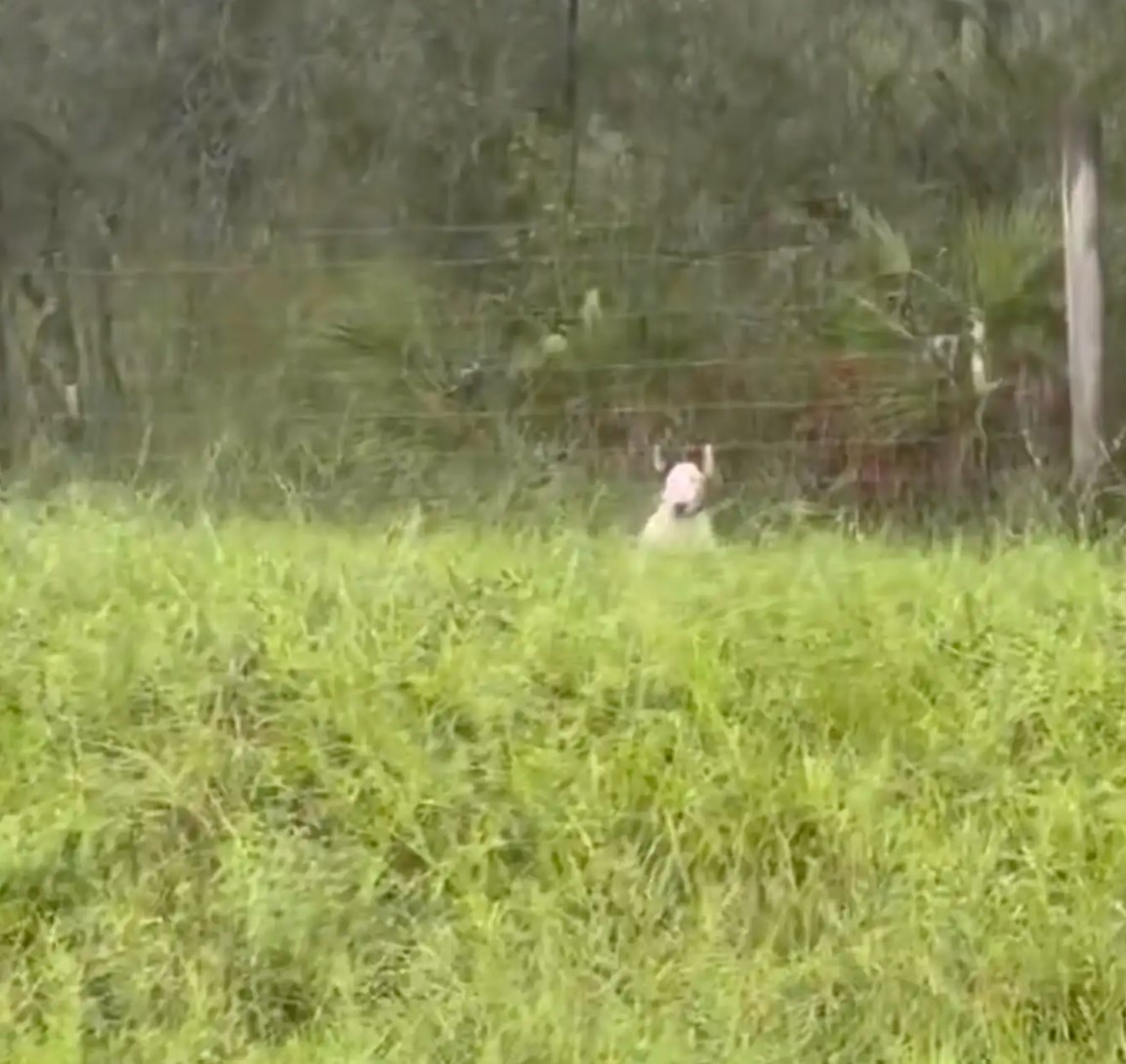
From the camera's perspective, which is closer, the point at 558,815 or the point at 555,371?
the point at 558,815

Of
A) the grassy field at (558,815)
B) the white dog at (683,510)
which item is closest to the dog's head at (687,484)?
the white dog at (683,510)

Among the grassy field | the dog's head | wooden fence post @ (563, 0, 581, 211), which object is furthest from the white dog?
wooden fence post @ (563, 0, 581, 211)

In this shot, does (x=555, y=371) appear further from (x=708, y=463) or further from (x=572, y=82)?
(x=572, y=82)

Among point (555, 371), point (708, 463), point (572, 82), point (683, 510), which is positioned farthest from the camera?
point (572, 82)

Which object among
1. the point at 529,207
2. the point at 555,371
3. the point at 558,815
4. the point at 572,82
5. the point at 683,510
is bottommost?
the point at 558,815

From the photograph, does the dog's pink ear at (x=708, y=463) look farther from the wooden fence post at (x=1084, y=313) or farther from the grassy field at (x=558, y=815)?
the wooden fence post at (x=1084, y=313)

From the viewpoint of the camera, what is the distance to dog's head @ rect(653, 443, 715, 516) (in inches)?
121

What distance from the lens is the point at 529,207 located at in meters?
3.39

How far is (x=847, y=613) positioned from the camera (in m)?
2.55

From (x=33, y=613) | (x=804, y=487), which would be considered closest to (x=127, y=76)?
(x=33, y=613)

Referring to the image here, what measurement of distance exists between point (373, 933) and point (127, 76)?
6.78 ft

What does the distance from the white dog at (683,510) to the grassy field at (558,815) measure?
289 millimetres

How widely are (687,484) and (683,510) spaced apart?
5 cm

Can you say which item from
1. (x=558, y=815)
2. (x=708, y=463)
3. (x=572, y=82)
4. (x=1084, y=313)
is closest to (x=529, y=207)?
(x=572, y=82)
